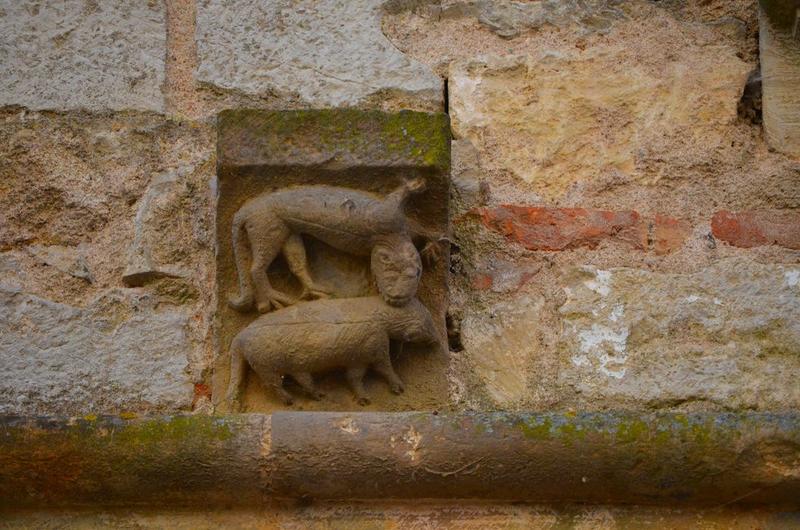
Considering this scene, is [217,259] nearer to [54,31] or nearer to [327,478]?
[327,478]

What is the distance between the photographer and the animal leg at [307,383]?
92.8 inches

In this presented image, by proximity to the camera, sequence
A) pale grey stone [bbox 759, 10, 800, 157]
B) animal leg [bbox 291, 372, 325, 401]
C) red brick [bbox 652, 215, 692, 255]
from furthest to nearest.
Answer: pale grey stone [bbox 759, 10, 800, 157], red brick [bbox 652, 215, 692, 255], animal leg [bbox 291, 372, 325, 401]

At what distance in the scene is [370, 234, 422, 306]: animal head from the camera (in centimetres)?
238

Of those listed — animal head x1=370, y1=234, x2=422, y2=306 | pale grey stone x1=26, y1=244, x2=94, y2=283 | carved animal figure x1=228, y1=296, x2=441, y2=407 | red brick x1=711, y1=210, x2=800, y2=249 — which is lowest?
carved animal figure x1=228, y1=296, x2=441, y2=407

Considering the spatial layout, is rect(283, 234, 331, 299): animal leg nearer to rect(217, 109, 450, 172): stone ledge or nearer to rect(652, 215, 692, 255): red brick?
rect(217, 109, 450, 172): stone ledge

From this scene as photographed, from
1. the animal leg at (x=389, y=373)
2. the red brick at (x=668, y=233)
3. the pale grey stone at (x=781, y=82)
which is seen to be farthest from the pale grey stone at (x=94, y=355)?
the pale grey stone at (x=781, y=82)

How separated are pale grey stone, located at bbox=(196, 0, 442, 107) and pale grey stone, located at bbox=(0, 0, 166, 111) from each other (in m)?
0.11

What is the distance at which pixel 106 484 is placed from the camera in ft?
7.52

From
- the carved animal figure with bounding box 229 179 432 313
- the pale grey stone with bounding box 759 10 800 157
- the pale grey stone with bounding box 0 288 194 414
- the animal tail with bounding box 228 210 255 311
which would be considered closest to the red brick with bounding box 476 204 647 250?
the carved animal figure with bounding box 229 179 432 313

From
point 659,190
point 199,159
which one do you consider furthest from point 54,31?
point 659,190

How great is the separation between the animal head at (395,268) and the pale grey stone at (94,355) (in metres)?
0.38

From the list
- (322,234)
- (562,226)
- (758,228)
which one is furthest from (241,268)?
(758,228)

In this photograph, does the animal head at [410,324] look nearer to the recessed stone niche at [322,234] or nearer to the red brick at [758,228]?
the recessed stone niche at [322,234]

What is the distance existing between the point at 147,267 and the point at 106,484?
0.45m
